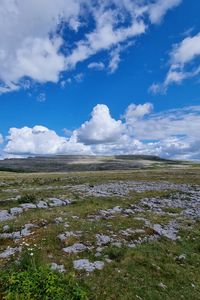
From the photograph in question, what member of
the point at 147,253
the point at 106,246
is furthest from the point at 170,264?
the point at 106,246

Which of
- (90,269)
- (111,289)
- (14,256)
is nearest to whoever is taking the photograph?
(111,289)

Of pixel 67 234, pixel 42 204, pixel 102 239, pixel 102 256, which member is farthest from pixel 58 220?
pixel 102 256

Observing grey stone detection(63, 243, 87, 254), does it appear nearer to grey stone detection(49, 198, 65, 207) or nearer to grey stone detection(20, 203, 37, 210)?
grey stone detection(20, 203, 37, 210)

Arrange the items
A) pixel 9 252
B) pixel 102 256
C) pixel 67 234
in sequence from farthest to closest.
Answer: pixel 67 234, pixel 102 256, pixel 9 252

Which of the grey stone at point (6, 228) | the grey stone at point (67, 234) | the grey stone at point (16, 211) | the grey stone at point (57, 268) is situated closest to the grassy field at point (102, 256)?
the grey stone at point (6, 228)

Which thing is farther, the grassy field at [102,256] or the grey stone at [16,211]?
the grey stone at [16,211]

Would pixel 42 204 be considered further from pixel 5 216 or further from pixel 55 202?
pixel 5 216

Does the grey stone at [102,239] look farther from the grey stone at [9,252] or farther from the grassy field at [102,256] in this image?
the grey stone at [9,252]

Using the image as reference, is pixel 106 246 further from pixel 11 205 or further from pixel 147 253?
pixel 11 205

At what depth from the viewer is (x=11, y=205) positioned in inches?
1153

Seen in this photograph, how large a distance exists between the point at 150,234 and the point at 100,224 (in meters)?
3.46

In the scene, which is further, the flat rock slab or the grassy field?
the flat rock slab

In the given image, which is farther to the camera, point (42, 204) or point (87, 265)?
point (42, 204)

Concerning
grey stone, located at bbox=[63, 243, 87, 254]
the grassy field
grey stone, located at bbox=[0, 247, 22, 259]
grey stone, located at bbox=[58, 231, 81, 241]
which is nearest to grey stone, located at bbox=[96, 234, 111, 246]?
the grassy field
